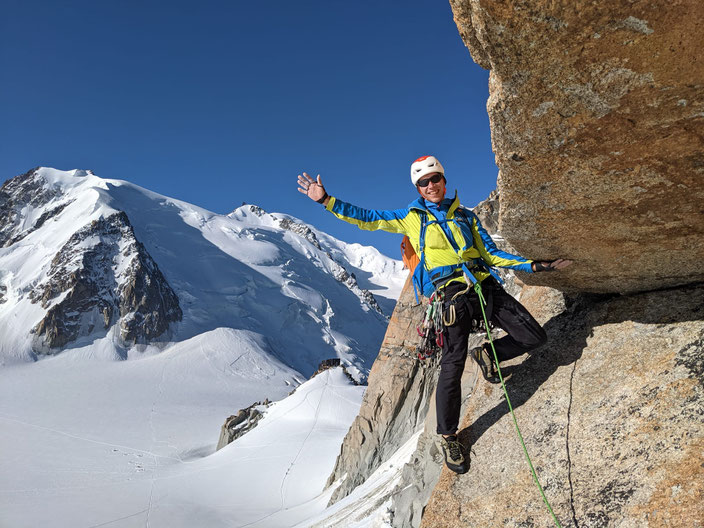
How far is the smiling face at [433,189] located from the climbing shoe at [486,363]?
63.7 inches

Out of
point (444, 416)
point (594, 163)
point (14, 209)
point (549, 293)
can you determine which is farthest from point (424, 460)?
point (14, 209)

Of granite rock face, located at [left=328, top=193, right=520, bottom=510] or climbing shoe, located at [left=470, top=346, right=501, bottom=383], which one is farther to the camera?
granite rock face, located at [left=328, top=193, right=520, bottom=510]

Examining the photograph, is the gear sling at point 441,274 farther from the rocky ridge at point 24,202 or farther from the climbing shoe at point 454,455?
the rocky ridge at point 24,202

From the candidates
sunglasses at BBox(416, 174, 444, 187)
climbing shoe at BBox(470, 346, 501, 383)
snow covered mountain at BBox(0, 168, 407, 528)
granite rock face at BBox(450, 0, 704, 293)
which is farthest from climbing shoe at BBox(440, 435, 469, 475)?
snow covered mountain at BBox(0, 168, 407, 528)

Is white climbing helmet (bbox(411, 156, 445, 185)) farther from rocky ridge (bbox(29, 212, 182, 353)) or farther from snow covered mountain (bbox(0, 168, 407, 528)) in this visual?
rocky ridge (bbox(29, 212, 182, 353))

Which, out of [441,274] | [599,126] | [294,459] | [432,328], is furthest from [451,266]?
[294,459]

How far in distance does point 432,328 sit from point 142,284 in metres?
86.0

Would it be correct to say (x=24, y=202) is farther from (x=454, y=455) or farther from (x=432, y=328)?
(x=454, y=455)

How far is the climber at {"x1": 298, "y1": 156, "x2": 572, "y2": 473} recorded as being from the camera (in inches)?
171

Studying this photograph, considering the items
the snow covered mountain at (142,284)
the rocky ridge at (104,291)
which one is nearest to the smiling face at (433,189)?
the snow covered mountain at (142,284)

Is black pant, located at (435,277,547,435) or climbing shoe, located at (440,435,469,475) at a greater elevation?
black pant, located at (435,277,547,435)

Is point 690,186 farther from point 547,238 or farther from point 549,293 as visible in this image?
point 549,293

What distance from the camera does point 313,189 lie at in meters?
4.47

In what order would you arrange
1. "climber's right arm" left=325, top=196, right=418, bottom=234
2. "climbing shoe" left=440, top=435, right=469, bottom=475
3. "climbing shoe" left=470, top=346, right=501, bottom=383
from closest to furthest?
"climbing shoe" left=440, top=435, right=469, bottom=475, "climber's right arm" left=325, top=196, right=418, bottom=234, "climbing shoe" left=470, top=346, right=501, bottom=383
